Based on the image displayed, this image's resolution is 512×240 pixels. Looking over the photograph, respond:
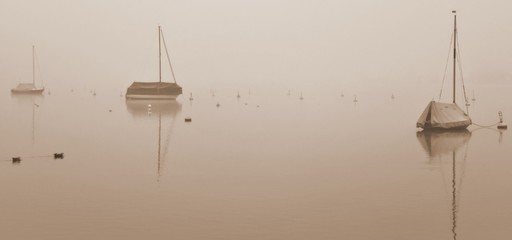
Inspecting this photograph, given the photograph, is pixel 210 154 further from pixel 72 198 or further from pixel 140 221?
pixel 140 221

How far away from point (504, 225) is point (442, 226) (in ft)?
9.34

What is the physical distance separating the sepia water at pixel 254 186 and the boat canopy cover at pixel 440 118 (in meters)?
1.84

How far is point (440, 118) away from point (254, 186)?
4166 centimetres

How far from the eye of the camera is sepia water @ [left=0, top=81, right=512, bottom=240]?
28891 mm

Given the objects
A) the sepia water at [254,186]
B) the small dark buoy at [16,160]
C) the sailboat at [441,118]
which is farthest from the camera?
the sailboat at [441,118]

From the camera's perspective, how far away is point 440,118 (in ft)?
249

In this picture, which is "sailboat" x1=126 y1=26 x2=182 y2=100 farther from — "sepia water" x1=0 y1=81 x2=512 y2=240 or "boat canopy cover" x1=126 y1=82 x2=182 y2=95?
"sepia water" x1=0 y1=81 x2=512 y2=240

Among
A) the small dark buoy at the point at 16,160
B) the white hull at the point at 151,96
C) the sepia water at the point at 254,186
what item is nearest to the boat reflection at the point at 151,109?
the white hull at the point at 151,96

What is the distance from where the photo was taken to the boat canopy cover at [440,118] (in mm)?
75438

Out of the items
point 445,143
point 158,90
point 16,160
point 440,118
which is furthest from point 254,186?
point 158,90

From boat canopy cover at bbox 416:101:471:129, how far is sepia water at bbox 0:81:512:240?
6.04 ft

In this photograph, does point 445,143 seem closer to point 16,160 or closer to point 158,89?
point 16,160

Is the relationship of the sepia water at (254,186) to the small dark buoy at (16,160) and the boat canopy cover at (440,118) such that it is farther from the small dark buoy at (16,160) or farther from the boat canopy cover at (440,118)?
the boat canopy cover at (440,118)

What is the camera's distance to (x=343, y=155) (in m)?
58.0
